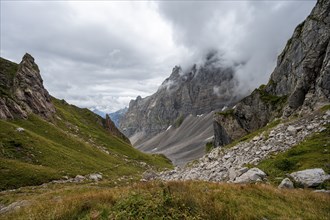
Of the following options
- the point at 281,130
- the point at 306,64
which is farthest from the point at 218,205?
the point at 306,64

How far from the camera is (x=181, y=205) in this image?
12.2m

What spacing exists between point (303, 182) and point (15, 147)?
49.9 meters

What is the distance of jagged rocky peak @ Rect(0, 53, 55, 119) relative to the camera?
7669 centimetres

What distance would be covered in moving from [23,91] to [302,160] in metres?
90.8

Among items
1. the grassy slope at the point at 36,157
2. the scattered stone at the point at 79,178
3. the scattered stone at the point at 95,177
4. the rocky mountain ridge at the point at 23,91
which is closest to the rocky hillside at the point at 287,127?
the scattered stone at the point at 95,177

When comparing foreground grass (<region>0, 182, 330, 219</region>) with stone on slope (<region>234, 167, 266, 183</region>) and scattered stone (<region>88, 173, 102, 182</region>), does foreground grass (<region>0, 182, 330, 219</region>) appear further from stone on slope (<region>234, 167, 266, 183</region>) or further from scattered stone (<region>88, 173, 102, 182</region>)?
scattered stone (<region>88, 173, 102, 182</region>)

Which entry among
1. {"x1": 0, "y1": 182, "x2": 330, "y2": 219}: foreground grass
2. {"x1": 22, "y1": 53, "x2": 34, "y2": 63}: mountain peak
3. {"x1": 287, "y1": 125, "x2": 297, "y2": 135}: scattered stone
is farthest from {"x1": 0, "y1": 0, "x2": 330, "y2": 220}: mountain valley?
{"x1": 22, "y1": 53, "x2": 34, "y2": 63}: mountain peak

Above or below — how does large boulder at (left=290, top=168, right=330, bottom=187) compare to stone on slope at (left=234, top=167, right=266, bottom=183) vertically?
below

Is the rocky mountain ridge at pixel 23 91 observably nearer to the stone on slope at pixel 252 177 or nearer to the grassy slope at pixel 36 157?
the grassy slope at pixel 36 157

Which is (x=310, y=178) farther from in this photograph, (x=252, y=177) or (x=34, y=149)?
(x=34, y=149)

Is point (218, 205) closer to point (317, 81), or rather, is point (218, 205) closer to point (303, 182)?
point (303, 182)

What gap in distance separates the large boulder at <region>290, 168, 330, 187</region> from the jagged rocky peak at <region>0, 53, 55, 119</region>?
70.5 m

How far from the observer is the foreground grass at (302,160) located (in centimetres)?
2795

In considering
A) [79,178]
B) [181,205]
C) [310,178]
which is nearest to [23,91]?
[79,178]
